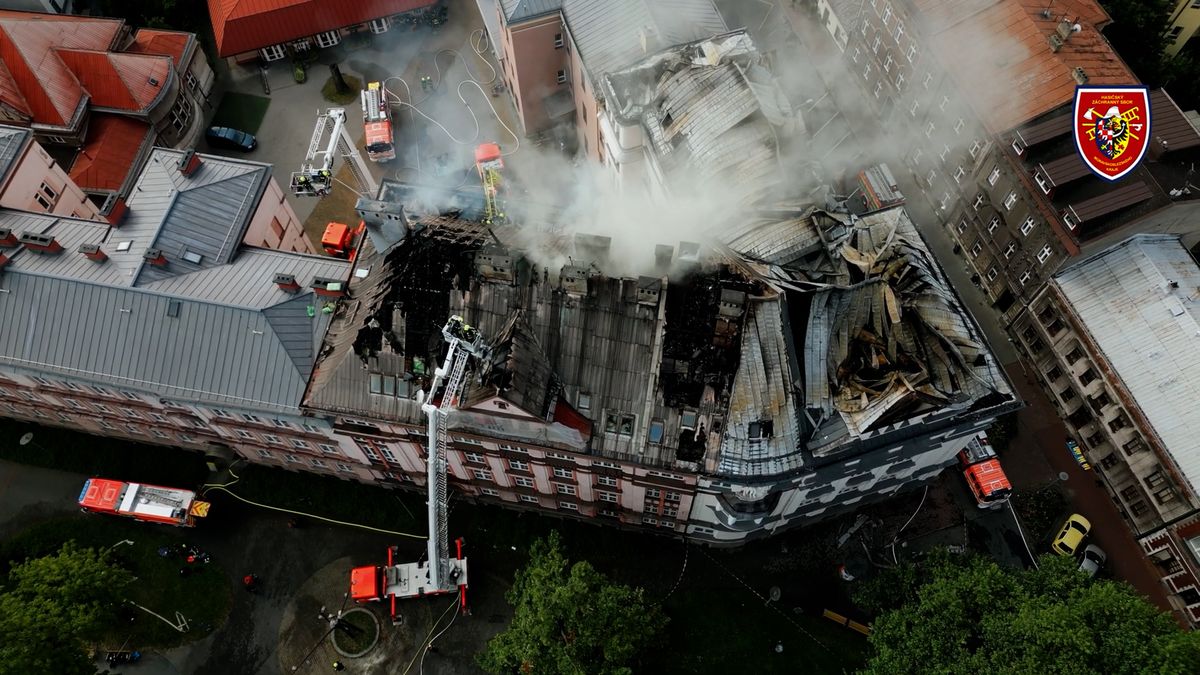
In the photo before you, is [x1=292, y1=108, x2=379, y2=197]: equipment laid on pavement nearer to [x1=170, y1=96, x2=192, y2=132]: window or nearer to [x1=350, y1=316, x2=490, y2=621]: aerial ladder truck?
[x1=350, y1=316, x2=490, y2=621]: aerial ladder truck

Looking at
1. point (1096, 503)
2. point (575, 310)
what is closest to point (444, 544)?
point (575, 310)

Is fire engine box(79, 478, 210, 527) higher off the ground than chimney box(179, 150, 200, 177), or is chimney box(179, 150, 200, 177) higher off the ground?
chimney box(179, 150, 200, 177)

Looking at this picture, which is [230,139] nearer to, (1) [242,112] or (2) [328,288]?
(1) [242,112]

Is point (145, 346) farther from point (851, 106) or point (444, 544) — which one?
point (851, 106)

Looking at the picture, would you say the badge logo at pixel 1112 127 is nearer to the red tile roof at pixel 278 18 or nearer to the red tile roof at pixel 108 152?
the red tile roof at pixel 278 18

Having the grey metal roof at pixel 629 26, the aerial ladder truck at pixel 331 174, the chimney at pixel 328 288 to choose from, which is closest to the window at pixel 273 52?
the aerial ladder truck at pixel 331 174

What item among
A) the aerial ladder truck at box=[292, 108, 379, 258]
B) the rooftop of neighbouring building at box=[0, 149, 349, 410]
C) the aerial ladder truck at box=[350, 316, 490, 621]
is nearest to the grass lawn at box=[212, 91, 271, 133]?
the aerial ladder truck at box=[292, 108, 379, 258]
